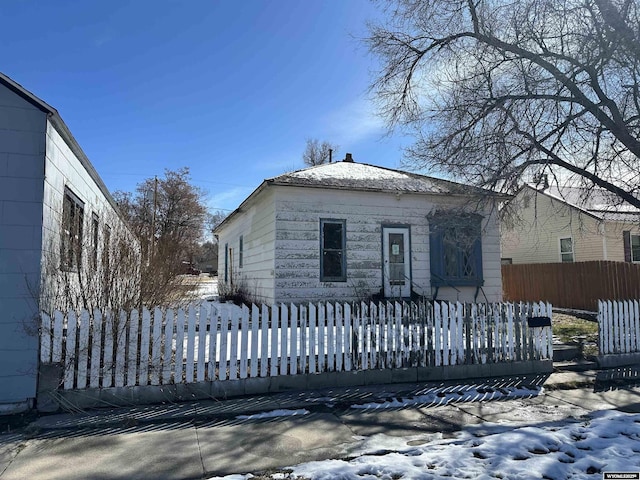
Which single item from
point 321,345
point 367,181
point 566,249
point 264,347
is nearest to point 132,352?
point 264,347

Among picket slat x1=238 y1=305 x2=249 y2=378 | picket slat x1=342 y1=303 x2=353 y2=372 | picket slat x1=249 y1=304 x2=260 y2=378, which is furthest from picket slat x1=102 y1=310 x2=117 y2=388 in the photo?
picket slat x1=342 y1=303 x2=353 y2=372

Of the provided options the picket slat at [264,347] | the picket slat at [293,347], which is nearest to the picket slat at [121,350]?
the picket slat at [264,347]

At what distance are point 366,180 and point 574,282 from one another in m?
9.71

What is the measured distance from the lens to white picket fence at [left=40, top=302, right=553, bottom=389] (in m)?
4.96

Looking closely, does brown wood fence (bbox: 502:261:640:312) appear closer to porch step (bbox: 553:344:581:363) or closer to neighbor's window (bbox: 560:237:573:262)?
neighbor's window (bbox: 560:237:573:262)

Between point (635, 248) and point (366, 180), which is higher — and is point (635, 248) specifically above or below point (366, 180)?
below

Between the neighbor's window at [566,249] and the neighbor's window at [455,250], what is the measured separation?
10102 mm

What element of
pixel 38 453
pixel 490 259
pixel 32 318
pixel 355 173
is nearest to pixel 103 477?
pixel 38 453

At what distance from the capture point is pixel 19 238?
497 centimetres

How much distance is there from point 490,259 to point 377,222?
12.5 ft

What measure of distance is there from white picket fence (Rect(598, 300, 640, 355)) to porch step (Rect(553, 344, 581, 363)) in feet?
1.37

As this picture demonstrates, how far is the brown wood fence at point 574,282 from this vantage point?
14.1 m

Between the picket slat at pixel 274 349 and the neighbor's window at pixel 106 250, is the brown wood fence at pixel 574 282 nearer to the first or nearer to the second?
the picket slat at pixel 274 349

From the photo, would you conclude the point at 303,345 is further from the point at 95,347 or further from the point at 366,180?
the point at 366,180
